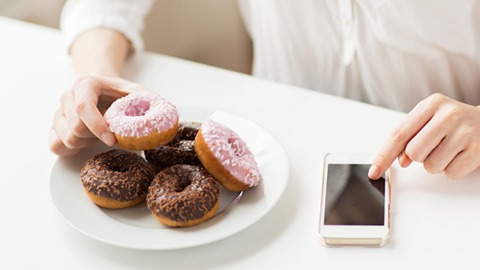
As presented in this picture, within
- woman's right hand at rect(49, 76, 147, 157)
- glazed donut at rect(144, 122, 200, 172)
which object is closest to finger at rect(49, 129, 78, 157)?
woman's right hand at rect(49, 76, 147, 157)

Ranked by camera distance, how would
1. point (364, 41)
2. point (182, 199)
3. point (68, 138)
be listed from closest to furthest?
point (182, 199) < point (68, 138) < point (364, 41)

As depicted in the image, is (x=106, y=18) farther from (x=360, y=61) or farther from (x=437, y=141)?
(x=437, y=141)

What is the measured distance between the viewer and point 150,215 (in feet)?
2.59

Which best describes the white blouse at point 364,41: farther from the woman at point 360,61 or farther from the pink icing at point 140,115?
the pink icing at point 140,115

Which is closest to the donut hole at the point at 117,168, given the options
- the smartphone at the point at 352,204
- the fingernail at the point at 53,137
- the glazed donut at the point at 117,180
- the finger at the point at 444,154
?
the glazed donut at the point at 117,180

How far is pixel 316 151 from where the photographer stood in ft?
3.00

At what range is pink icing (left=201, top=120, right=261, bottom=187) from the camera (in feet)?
2.55

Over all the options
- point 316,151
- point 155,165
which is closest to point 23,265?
point 155,165

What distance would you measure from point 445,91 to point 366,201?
0.38 m

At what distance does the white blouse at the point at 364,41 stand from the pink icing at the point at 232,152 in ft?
1.13

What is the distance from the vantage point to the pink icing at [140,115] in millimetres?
788

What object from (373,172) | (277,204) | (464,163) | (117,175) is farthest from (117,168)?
(464,163)

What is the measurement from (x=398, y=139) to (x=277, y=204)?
157 millimetres

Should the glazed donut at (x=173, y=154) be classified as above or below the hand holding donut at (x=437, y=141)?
below
